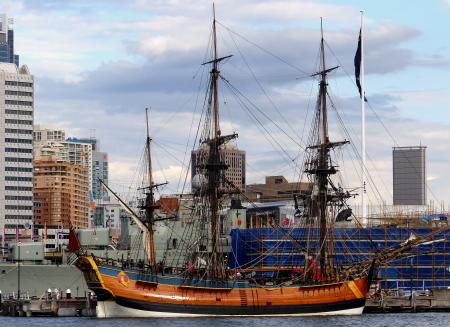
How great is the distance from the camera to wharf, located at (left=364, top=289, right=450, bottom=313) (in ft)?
390

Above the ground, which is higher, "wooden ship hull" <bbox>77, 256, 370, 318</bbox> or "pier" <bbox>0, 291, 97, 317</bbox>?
"wooden ship hull" <bbox>77, 256, 370, 318</bbox>

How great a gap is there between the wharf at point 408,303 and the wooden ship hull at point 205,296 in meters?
7.90

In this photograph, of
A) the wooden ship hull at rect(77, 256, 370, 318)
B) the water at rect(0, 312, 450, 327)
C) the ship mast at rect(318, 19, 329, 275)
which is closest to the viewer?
the water at rect(0, 312, 450, 327)

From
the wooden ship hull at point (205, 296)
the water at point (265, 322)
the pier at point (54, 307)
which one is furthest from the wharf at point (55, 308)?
the wooden ship hull at point (205, 296)

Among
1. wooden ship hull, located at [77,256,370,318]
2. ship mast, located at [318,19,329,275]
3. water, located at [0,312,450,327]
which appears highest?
ship mast, located at [318,19,329,275]

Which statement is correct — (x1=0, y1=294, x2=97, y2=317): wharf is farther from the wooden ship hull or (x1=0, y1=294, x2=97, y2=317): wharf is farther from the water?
the wooden ship hull

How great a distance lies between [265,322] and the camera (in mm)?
101688

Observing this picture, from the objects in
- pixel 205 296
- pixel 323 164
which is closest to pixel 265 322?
pixel 205 296

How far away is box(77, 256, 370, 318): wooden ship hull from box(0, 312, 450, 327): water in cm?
209

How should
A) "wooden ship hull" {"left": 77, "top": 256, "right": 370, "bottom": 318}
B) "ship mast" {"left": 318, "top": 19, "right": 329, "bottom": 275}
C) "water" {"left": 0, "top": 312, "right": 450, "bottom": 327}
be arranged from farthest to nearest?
"ship mast" {"left": 318, "top": 19, "right": 329, "bottom": 275} → "wooden ship hull" {"left": 77, "top": 256, "right": 370, "bottom": 318} → "water" {"left": 0, "top": 312, "right": 450, "bottom": 327}

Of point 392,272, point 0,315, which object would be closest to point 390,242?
point 392,272

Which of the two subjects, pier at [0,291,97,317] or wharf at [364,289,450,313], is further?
pier at [0,291,97,317]

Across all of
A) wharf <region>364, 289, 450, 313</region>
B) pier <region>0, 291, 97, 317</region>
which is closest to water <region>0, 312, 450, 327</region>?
wharf <region>364, 289, 450, 313</region>

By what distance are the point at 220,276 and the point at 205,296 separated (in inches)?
189
